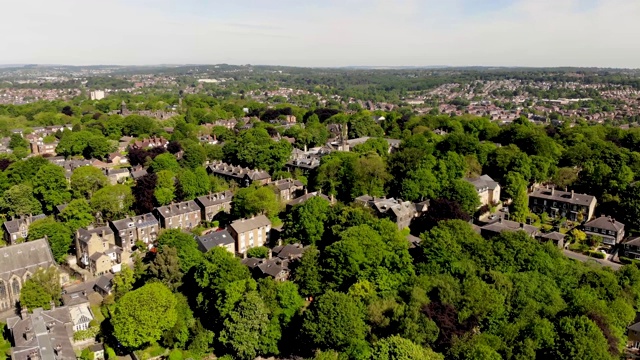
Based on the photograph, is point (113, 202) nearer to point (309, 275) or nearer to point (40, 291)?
point (40, 291)

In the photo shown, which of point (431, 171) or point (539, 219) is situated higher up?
point (431, 171)

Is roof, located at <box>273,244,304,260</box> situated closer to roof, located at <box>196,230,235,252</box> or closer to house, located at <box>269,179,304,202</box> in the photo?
roof, located at <box>196,230,235,252</box>

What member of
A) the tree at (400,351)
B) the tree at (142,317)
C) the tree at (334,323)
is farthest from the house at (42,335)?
the tree at (400,351)

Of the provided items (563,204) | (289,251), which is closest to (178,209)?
(289,251)

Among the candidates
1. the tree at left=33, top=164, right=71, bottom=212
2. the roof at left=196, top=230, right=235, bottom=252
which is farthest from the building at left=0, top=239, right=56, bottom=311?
the tree at left=33, top=164, right=71, bottom=212

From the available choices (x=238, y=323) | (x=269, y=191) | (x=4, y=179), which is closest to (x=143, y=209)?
(x=269, y=191)

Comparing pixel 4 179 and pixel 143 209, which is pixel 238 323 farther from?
pixel 4 179
